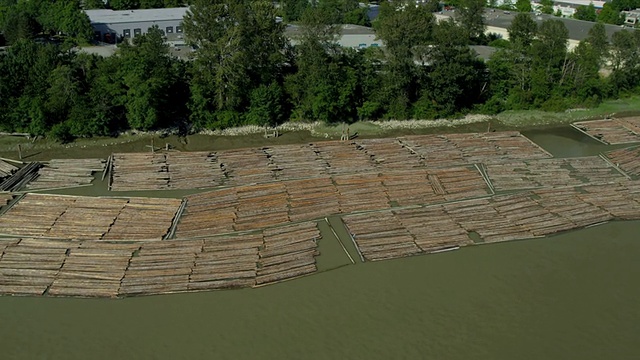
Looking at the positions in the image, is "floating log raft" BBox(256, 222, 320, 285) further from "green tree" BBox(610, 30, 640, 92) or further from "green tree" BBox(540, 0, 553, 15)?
"green tree" BBox(540, 0, 553, 15)

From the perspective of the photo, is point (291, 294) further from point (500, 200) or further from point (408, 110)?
point (408, 110)

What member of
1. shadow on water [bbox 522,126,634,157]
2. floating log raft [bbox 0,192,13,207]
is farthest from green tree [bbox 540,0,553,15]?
floating log raft [bbox 0,192,13,207]

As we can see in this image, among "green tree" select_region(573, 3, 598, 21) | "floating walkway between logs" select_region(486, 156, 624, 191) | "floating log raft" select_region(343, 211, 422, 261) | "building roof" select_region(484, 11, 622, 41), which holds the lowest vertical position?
"floating log raft" select_region(343, 211, 422, 261)

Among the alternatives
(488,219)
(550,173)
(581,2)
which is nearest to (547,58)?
(550,173)

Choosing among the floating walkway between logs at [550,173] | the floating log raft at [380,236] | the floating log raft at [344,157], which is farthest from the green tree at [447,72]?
the floating log raft at [380,236]

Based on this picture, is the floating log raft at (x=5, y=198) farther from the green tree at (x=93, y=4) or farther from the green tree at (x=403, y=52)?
the green tree at (x=93, y=4)

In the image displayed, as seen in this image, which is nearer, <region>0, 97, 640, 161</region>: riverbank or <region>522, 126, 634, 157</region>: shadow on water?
<region>0, 97, 640, 161</region>: riverbank

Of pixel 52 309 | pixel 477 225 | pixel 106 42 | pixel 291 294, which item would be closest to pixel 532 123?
pixel 477 225

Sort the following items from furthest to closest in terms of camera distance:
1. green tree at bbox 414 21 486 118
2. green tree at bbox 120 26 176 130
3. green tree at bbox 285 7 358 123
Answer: green tree at bbox 414 21 486 118 → green tree at bbox 285 7 358 123 → green tree at bbox 120 26 176 130
